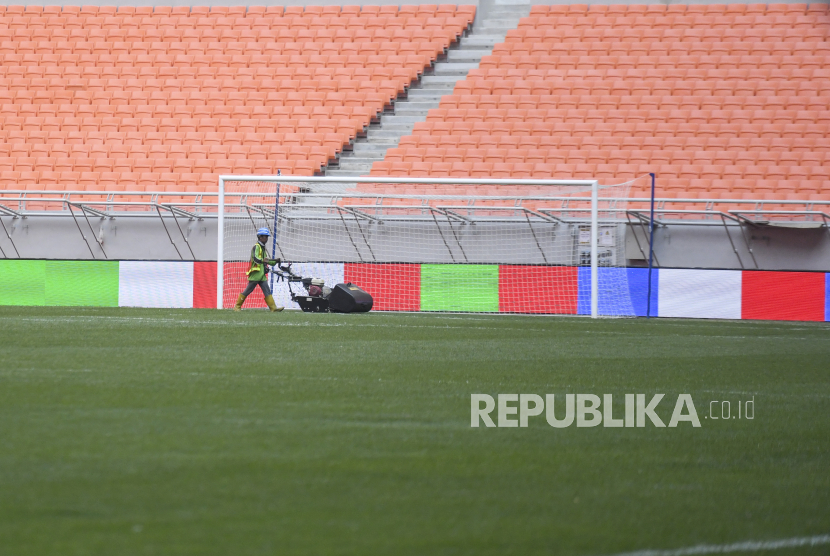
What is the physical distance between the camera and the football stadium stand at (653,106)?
66.8ft

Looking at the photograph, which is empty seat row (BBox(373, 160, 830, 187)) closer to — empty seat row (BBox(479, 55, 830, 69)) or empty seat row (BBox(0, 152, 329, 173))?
empty seat row (BBox(0, 152, 329, 173))

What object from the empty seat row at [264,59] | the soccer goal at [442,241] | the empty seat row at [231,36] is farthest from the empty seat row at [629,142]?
the empty seat row at [231,36]

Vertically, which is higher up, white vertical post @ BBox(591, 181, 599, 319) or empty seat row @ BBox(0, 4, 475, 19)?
empty seat row @ BBox(0, 4, 475, 19)

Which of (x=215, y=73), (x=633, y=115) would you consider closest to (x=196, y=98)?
(x=215, y=73)

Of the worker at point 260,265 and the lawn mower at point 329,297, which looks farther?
the lawn mower at point 329,297

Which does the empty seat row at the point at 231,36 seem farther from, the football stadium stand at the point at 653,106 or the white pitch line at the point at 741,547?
the white pitch line at the point at 741,547

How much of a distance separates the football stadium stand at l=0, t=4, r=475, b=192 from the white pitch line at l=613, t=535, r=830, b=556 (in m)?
18.5

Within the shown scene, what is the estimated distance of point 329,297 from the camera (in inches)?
677

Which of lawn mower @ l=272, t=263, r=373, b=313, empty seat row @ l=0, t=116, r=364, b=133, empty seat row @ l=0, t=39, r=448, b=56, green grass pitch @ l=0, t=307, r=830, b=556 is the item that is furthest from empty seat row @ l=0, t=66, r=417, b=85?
green grass pitch @ l=0, t=307, r=830, b=556

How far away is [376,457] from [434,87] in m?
20.1

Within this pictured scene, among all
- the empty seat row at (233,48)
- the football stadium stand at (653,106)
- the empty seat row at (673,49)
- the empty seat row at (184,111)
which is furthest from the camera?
the empty seat row at (233,48)

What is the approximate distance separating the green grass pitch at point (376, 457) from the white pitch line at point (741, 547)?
6cm

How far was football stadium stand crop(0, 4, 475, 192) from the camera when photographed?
2212 cm

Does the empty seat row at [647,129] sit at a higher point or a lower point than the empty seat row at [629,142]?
higher
